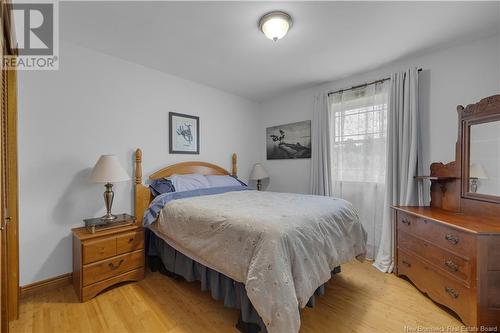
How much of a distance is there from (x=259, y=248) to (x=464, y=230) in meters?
1.48

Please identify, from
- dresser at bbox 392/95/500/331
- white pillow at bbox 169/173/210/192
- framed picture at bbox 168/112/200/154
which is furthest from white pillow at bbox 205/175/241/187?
dresser at bbox 392/95/500/331

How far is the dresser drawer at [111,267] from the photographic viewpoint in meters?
1.96

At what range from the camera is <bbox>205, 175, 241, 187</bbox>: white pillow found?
312 cm

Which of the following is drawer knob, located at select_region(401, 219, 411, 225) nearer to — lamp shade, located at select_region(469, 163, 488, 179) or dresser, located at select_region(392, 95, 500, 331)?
dresser, located at select_region(392, 95, 500, 331)

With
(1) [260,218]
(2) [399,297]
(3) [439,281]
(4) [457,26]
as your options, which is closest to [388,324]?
(2) [399,297]

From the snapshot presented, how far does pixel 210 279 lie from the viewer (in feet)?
6.46

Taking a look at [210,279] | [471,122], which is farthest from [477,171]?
[210,279]

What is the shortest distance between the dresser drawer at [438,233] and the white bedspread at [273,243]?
18.3 inches

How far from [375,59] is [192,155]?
261cm

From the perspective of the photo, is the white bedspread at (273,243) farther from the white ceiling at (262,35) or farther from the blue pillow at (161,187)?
the white ceiling at (262,35)

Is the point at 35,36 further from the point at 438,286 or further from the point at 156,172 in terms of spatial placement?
the point at 438,286

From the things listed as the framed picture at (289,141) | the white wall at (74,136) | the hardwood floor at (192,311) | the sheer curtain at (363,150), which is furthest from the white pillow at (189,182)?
the sheer curtain at (363,150)

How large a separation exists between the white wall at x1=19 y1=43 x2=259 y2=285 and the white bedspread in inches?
37.0

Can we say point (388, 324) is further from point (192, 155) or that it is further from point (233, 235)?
point (192, 155)
